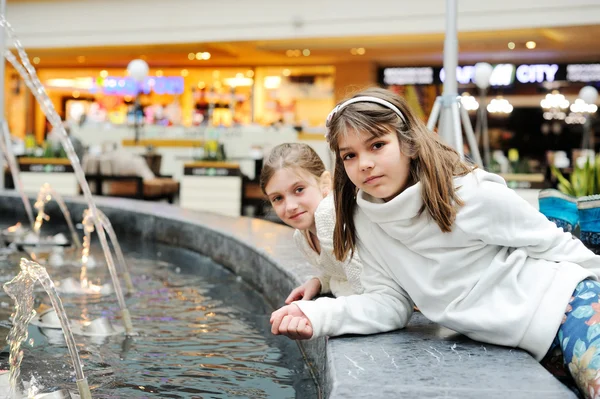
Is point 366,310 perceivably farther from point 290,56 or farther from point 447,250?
point 290,56

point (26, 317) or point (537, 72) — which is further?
point (537, 72)

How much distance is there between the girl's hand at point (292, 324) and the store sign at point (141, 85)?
16.9 metres

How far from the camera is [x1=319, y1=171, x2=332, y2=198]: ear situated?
2.34m

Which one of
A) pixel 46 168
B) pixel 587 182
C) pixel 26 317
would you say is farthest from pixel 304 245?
pixel 46 168

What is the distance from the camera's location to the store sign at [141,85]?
19.0 m

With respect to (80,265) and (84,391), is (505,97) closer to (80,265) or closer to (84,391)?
(80,265)

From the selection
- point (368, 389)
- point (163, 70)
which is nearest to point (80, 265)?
point (368, 389)

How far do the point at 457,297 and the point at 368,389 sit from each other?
0.47 m

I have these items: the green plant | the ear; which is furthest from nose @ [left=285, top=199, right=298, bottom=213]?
the green plant

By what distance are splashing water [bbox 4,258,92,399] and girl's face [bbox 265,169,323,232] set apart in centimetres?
69

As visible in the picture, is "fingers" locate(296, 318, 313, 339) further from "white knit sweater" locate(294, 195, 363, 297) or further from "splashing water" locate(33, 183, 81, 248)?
"splashing water" locate(33, 183, 81, 248)

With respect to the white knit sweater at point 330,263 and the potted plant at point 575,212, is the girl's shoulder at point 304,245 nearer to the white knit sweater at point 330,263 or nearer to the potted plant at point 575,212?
the white knit sweater at point 330,263

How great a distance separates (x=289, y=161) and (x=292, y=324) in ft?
2.22

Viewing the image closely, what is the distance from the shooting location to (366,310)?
173cm
